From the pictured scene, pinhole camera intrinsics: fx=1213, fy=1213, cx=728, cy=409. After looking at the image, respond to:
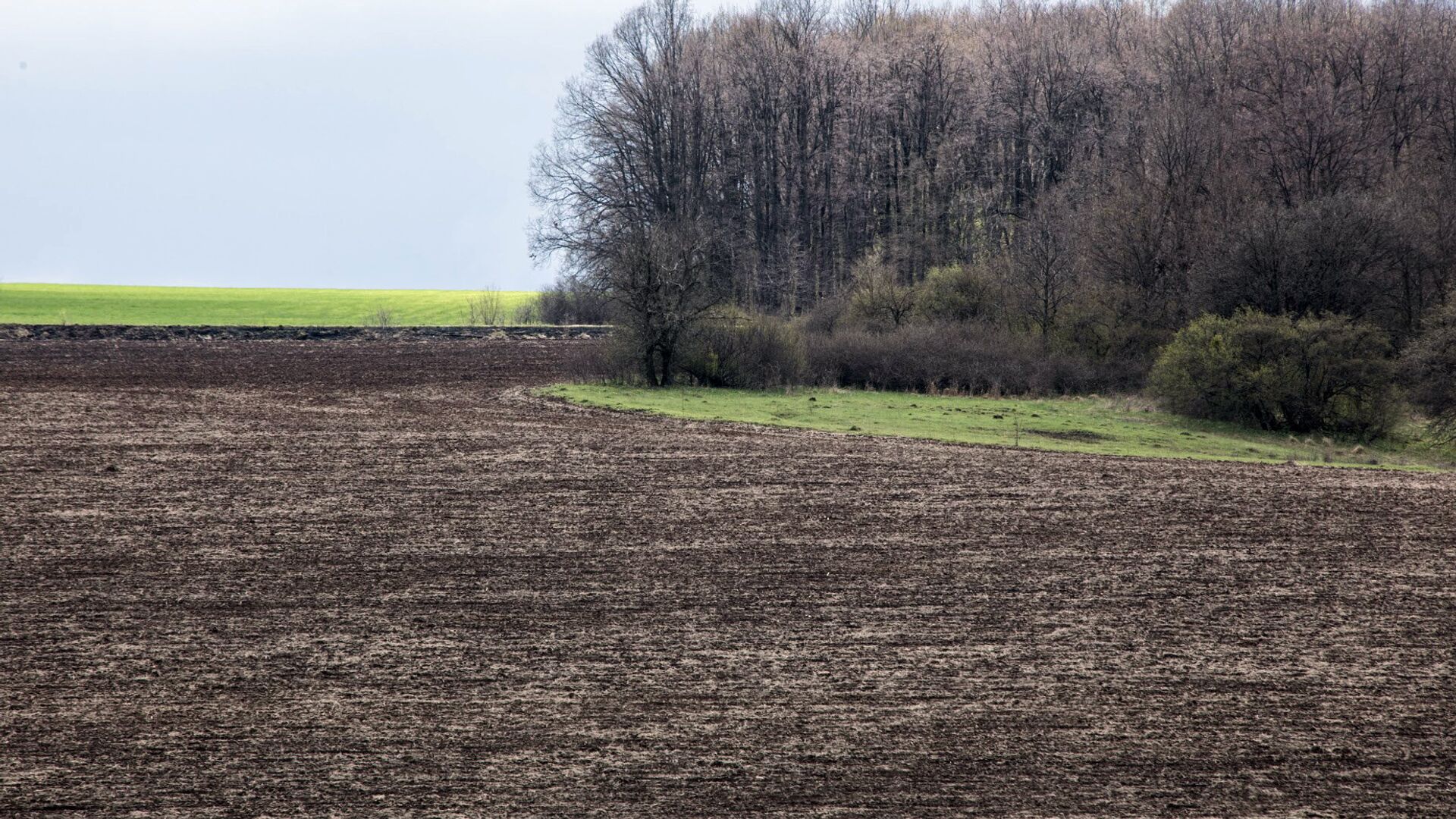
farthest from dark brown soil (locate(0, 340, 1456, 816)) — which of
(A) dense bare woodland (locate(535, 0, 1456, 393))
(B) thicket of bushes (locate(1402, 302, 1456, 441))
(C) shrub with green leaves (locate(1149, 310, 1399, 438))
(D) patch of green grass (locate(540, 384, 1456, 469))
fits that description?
(A) dense bare woodland (locate(535, 0, 1456, 393))

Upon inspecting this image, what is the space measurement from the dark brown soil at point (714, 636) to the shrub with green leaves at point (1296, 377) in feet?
30.0

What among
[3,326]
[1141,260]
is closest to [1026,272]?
[1141,260]

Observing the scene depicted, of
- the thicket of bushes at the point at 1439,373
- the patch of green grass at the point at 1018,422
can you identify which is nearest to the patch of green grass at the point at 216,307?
the patch of green grass at the point at 1018,422

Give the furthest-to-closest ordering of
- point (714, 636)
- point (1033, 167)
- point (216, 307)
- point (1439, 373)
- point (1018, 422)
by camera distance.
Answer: point (216, 307) → point (1033, 167) → point (1018, 422) → point (1439, 373) → point (714, 636)

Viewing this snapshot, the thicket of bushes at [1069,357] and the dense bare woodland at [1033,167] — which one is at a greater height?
the dense bare woodland at [1033,167]

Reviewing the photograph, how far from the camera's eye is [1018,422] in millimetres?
29344

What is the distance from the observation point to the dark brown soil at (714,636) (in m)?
8.09

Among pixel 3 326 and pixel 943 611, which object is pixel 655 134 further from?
pixel 943 611

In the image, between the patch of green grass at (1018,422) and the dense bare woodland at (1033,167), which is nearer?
the patch of green grass at (1018,422)

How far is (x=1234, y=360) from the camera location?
3078 centimetres

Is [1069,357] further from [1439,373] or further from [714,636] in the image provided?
[714,636]

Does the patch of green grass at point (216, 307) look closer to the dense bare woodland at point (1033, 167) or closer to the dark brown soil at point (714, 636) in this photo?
the dense bare woodland at point (1033, 167)

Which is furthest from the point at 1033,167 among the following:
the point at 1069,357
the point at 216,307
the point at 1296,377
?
the point at 216,307

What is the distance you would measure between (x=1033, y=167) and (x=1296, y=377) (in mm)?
36802
